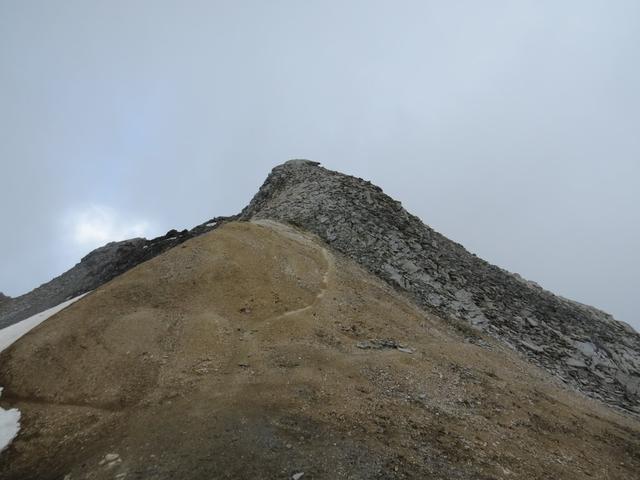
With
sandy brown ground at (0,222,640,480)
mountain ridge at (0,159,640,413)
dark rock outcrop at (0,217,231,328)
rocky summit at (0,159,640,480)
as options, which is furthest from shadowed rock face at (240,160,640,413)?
dark rock outcrop at (0,217,231,328)

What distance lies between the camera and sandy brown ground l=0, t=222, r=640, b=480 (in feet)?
35.7

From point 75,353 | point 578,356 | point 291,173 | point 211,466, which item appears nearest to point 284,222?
point 291,173

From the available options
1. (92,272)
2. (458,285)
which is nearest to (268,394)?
(458,285)

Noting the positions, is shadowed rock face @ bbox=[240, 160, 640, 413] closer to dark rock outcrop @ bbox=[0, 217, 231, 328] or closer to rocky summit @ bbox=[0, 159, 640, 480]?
rocky summit @ bbox=[0, 159, 640, 480]

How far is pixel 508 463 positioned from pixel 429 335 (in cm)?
856

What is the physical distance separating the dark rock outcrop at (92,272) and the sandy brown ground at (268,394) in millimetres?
13907

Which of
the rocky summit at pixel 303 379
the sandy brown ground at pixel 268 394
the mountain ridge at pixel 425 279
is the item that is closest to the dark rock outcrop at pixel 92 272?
the mountain ridge at pixel 425 279

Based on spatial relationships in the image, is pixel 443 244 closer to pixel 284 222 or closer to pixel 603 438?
pixel 284 222

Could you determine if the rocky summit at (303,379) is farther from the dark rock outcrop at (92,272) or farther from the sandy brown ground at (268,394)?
the dark rock outcrop at (92,272)

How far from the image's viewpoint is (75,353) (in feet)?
49.6

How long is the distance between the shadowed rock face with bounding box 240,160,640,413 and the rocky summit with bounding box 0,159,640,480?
0.19 meters

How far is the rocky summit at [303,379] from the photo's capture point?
11.0 meters

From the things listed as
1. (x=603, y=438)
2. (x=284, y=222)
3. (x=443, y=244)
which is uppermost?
(x=284, y=222)

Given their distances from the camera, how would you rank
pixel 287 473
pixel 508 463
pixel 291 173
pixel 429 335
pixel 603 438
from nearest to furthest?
pixel 287 473 < pixel 508 463 < pixel 603 438 < pixel 429 335 < pixel 291 173
